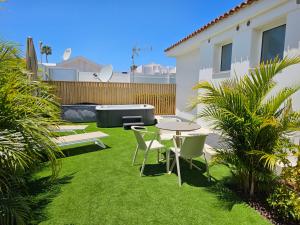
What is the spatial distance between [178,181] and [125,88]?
10317 mm

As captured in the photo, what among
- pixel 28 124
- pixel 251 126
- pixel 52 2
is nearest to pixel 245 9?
pixel 251 126

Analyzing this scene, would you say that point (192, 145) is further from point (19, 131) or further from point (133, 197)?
point (19, 131)

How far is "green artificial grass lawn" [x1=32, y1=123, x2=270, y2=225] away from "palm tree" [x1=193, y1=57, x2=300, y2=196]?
76cm

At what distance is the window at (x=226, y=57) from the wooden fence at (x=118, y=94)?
6299 mm

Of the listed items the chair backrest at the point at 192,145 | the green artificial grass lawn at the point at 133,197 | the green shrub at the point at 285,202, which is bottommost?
the green artificial grass lawn at the point at 133,197

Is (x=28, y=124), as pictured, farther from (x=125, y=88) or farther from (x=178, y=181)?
(x=125, y=88)

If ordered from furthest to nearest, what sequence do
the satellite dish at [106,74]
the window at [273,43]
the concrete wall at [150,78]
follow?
the concrete wall at [150,78]
the satellite dish at [106,74]
the window at [273,43]

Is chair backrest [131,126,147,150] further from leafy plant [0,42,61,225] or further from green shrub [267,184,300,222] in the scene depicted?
green shrub [267,184,300,222]

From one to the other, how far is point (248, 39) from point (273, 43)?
83cm

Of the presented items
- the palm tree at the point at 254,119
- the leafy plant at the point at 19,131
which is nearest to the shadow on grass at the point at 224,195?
the palm tree at the point at 254,119

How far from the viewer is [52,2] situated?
30.8 ft

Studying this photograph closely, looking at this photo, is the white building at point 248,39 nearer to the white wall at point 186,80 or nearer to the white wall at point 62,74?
the white wall at point 186,80

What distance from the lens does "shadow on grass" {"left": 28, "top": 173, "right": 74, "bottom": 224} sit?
3.29 m

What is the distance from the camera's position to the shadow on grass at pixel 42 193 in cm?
329
